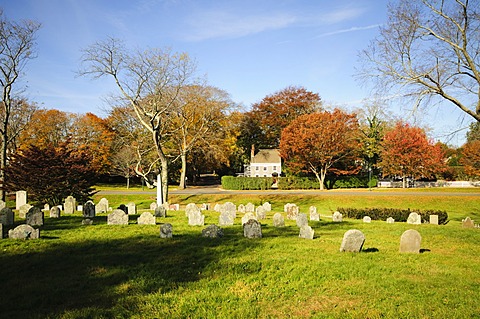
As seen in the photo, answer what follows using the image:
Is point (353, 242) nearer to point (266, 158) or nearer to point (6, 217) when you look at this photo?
point (6, 217)

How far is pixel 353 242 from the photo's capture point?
981 centimetres

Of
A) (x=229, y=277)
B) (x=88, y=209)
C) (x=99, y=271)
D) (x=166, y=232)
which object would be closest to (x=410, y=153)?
(x=88, y=209)

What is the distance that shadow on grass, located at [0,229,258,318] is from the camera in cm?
606

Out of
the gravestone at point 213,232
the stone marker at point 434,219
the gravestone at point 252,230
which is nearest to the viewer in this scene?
the gravestone at point 213,232

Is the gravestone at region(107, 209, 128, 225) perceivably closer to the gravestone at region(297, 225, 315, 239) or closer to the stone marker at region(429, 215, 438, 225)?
the gravestone at region(297, 225, 315, 239)

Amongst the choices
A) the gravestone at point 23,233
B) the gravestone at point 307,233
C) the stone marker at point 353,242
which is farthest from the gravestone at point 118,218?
the stone marker at point 353,242

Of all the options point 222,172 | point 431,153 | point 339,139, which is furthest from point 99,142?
point 431,153

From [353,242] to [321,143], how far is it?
34.6m

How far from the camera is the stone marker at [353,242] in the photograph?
32.1 feet

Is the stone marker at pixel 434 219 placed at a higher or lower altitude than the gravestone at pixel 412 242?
lower

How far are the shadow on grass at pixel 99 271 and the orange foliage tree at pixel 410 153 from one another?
125 ft

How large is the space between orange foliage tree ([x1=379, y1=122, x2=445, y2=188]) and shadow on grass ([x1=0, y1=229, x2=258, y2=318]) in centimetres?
3816

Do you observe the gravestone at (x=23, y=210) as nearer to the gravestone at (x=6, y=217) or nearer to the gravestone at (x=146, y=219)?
the gravestone at (x=6, y=217)

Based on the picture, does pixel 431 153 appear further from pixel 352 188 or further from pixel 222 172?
pixel 222 172
